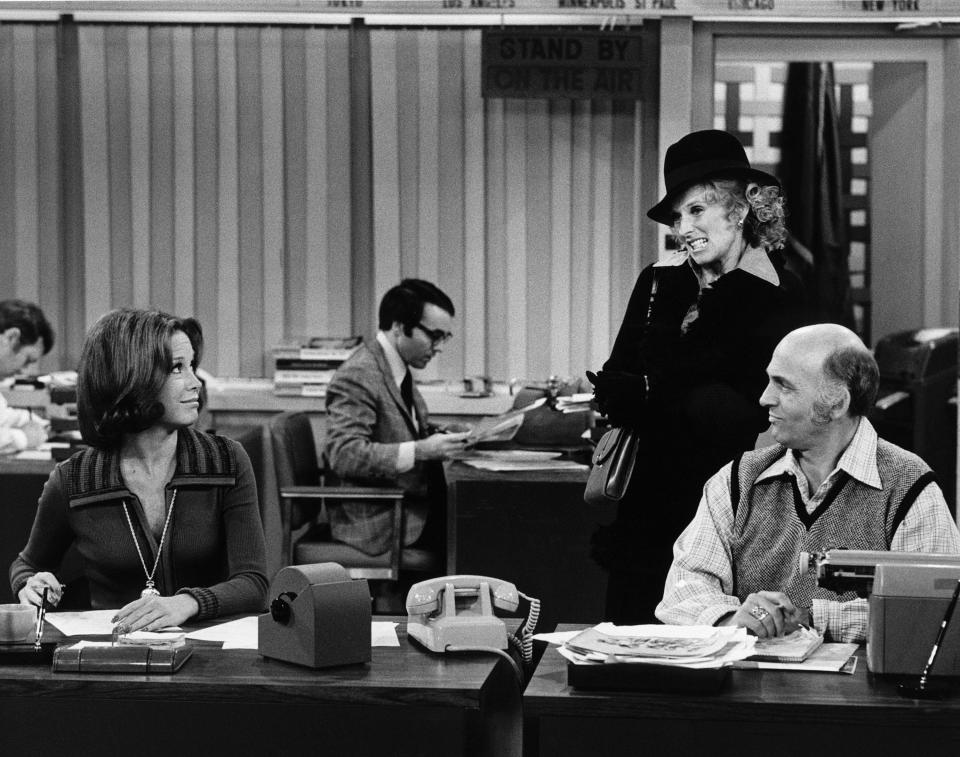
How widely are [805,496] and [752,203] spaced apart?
80 cm

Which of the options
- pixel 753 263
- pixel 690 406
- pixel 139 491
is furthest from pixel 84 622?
pixel 753 263

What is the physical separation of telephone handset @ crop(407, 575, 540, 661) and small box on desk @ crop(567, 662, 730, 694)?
26cm

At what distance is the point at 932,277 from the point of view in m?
6.45

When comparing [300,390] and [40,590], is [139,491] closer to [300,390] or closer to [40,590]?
[40,590]

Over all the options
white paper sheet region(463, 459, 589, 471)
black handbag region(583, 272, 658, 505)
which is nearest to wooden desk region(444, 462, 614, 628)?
white paper sheet region(463, 459, 589, 471)

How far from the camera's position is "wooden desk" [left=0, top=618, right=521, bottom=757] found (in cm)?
194

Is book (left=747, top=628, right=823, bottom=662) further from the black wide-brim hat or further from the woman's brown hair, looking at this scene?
the woman's brown hair

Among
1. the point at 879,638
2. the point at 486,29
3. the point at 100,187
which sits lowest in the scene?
the point at 879,638

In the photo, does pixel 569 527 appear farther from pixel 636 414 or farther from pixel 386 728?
pixel 386 728

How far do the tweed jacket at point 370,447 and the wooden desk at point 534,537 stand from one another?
337 mm

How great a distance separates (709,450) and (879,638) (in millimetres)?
957

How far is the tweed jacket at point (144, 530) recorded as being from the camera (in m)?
2.71

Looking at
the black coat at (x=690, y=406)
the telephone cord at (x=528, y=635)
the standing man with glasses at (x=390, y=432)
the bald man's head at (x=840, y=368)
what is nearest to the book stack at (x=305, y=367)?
the standing man with glasses at (x=390, y=432)

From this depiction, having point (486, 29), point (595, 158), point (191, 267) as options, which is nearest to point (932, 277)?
point (595, 158)
